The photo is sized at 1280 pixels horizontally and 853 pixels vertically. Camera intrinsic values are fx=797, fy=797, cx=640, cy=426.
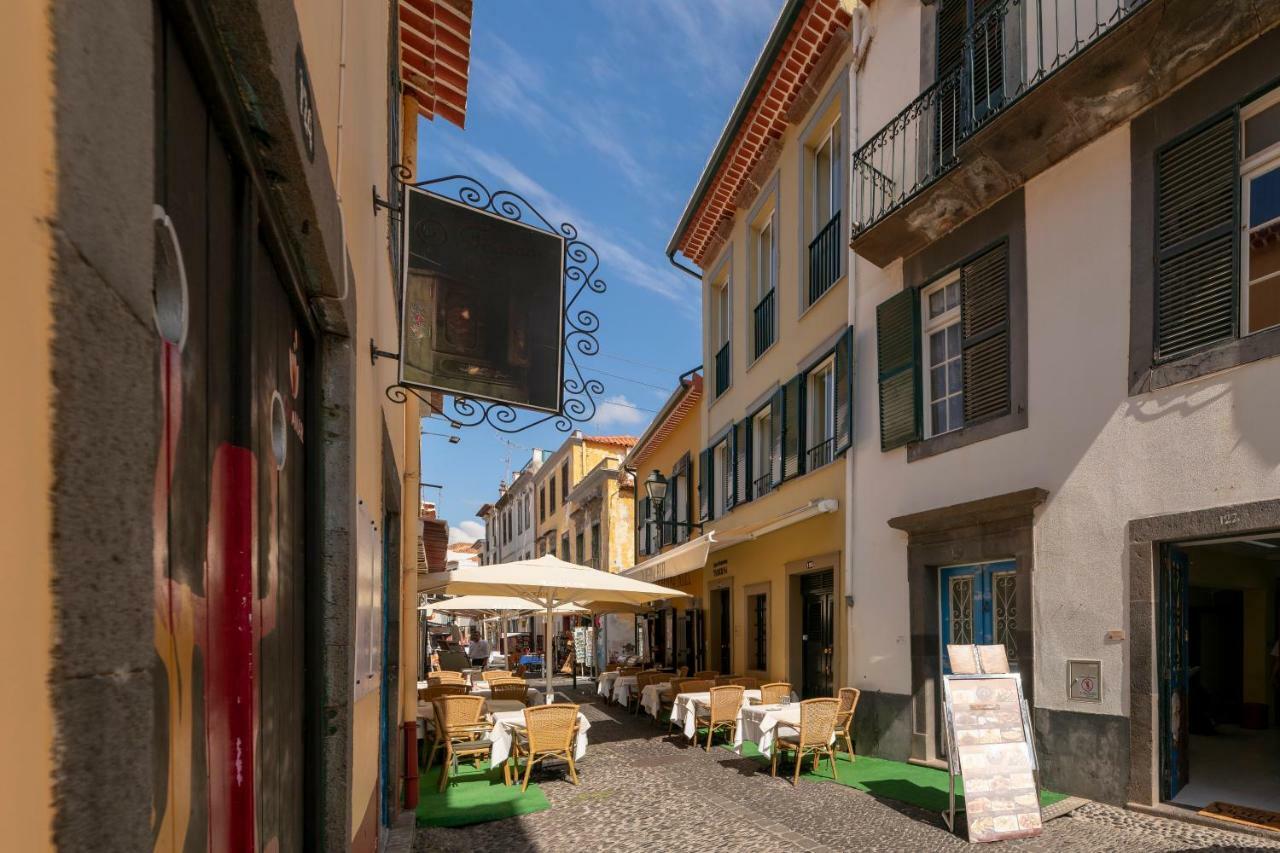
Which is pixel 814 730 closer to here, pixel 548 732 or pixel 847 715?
pixel 847 715

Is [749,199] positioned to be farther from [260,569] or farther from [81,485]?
[81,485]

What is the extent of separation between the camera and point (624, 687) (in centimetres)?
1486

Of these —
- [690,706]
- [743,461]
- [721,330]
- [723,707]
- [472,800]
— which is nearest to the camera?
[472,800]

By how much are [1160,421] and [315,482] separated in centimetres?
643

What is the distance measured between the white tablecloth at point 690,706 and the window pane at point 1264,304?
6.57 m

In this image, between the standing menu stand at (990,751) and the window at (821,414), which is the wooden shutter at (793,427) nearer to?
the window at (821,414)

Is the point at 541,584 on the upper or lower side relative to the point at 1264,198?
lower

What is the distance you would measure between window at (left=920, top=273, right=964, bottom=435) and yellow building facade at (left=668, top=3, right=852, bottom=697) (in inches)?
49.6

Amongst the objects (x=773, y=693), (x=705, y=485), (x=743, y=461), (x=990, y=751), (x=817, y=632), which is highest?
(x=743, y=461)

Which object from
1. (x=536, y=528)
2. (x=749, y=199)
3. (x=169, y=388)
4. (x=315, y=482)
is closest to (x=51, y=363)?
(x=169, y=388)

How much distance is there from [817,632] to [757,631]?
2250mm

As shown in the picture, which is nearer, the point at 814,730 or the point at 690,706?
the point at 814,730

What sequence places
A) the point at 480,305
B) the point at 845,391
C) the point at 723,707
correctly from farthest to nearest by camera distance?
the point at 845,391
the point at 723,707
the point at 480,305

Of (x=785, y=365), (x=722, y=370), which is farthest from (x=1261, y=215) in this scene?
(x=722, y=370)
